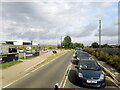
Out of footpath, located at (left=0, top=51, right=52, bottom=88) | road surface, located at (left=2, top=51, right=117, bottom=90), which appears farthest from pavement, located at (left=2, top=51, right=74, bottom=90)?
footpath, located at (left=0, top=51, right=52, bottom=88)

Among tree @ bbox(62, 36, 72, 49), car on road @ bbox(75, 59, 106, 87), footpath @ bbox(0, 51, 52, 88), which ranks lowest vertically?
footpath @ bbox(0, 51, 52, 88)

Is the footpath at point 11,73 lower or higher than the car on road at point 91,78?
lower

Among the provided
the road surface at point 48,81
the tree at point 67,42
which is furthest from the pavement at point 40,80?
the tree at point 67,42

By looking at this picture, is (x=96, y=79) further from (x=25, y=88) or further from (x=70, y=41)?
(x=70, y=41)

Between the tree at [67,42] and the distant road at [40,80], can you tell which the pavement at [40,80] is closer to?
the distant road at [40,80]

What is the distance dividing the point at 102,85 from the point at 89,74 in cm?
90

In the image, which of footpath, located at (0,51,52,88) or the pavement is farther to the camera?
footpath, located at (0,51,52,88)

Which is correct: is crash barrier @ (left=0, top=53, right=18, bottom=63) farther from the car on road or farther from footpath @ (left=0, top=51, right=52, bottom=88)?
the car on road

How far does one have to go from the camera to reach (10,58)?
1920cm

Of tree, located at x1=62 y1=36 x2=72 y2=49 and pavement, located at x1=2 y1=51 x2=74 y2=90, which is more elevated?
tree, located at x1=62 y1=36 x2=72 y2=49

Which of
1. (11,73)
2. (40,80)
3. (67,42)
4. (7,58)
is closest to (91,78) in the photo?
(40,80)

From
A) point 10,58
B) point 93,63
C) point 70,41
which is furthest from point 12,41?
point 93,63

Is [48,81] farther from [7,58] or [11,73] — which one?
[7,58]

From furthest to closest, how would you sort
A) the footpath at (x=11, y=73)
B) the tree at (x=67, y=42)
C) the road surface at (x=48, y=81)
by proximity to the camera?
the tree at (x=67, y=42)
the footpath at (x=11, y=73)
the road surface at (x=48, y=81)
